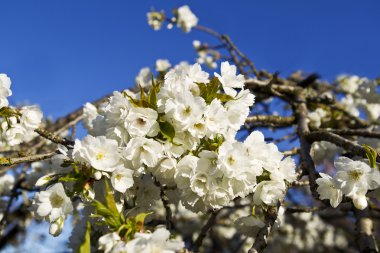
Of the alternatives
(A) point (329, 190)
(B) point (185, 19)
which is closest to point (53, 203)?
(A) point (329, 190)

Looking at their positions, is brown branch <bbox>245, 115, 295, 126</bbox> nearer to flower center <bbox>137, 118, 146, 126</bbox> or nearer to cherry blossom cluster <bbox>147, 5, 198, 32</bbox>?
flower center <bbox>137, 118, 146, 126</bbox>

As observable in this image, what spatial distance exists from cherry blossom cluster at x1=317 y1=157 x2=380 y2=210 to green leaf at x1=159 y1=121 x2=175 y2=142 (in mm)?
581

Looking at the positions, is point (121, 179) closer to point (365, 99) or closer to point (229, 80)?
point (229, 80)

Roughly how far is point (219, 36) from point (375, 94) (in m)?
1.78

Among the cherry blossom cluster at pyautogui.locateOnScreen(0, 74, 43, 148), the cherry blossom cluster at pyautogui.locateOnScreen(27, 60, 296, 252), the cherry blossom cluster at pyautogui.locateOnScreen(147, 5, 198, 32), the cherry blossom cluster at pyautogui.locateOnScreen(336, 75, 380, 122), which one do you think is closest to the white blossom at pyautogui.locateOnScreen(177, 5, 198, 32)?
the cherry blossom cluster at pyautogui.locateOnScreen(147, 5, 198, 32)

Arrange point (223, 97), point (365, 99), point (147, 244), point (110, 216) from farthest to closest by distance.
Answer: point (365, 99)
point (223, 97)
point (110, 216)
point (147, 244)

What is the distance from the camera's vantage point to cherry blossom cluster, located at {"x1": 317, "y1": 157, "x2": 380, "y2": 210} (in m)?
1.39

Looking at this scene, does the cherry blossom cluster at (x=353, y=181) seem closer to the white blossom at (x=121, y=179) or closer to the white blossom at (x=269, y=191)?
the white blossom at (x=269, y=191)

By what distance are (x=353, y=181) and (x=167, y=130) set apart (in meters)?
0.67

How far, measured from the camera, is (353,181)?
1.42 meters

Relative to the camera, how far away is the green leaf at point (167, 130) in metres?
1.46

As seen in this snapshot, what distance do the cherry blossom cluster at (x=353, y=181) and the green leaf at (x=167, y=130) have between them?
0.58m

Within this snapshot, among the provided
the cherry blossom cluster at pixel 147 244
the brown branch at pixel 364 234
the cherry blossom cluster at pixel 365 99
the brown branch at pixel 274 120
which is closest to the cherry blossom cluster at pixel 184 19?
the cherry blossom cluster at pixel 365 99

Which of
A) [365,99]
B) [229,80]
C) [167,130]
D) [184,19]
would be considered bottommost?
[167,130]
